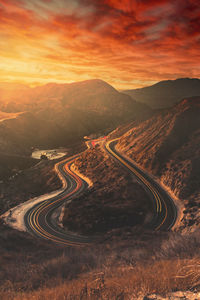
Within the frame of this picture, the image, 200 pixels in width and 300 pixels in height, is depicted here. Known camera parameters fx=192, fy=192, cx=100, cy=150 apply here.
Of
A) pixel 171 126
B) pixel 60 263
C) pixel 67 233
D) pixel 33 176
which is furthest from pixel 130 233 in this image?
pixel 33 176

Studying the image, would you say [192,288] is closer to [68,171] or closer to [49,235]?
[49,235]

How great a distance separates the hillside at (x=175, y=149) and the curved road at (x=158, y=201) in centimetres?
237

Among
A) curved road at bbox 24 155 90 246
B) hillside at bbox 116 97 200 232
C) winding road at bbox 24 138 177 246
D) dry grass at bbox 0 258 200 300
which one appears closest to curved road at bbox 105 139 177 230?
winding road at bbox 24 138 177 246

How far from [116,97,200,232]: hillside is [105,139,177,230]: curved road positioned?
7.78 feet

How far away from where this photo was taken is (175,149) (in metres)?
62.2

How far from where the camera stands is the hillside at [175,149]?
148ft

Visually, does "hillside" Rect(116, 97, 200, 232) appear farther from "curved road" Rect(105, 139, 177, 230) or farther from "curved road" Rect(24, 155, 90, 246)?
"curved road" Rect(24, 155, 90, 246)

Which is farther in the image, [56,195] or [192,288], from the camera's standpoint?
[56,195]

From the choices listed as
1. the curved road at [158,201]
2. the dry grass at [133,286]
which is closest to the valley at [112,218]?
the dry grass at [133,286]

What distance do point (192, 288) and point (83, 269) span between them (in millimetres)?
7074

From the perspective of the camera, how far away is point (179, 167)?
52.5 m

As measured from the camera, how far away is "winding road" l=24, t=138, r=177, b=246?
3582 centimetres

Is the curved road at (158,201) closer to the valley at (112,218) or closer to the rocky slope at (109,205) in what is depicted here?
the valley at (112,218)

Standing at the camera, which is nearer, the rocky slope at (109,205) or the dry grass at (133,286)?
the dry grass at (133,286)
